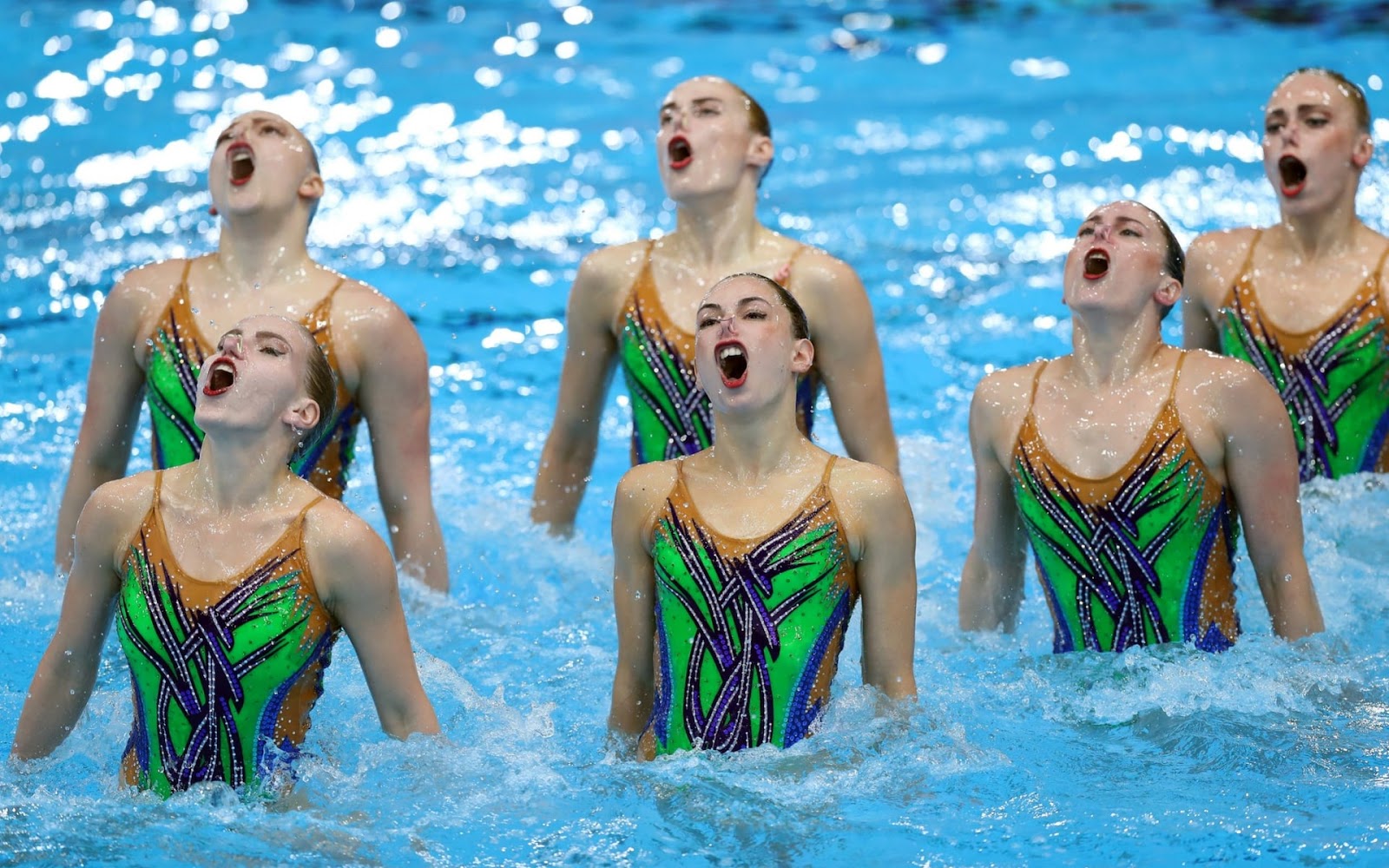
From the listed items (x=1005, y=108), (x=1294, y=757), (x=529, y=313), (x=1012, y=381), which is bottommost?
(x=1294, y=757)

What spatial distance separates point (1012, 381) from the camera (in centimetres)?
510

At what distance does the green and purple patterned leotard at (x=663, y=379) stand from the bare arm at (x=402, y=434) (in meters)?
0.65

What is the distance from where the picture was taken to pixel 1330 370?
613 cm

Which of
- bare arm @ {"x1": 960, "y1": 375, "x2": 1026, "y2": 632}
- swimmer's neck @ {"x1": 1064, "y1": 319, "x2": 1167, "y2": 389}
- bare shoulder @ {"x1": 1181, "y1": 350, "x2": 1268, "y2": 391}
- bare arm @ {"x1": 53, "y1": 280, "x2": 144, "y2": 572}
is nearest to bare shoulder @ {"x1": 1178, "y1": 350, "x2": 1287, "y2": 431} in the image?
bare shoulder @ {"x1": 1181, "y1": 350, "x2": 1268, "y2": 391}

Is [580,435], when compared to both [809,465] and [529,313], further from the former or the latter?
[529,313]

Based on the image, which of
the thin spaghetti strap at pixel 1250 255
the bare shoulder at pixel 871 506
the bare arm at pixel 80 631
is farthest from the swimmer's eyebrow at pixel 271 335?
the thin spaghetti strap at pixel 1250 255

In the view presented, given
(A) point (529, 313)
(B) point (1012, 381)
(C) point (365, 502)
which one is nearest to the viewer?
(B) point (1012, 381)

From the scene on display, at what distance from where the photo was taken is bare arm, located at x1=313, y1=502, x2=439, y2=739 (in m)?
4.21

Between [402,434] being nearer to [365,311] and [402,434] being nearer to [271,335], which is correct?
[365,311]

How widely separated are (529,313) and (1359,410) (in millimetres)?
4415

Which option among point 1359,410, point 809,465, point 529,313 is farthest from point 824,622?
point 529,313

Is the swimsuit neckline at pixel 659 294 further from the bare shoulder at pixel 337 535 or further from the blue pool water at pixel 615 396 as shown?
the bare shoulder at pixel 337 535

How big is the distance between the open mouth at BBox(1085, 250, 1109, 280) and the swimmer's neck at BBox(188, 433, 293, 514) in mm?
2105

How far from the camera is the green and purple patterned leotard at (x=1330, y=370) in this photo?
609 centimetres
